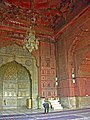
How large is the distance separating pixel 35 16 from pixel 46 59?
2.83m

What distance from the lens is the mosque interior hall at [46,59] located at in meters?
10.7

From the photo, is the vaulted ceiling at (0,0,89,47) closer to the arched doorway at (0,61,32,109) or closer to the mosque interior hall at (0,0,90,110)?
the mosque interior hall at (0,0,90,110)

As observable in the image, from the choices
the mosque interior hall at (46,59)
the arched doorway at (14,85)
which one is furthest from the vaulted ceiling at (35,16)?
the arched doorway at (14,85)

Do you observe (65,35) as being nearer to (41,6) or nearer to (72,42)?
(72,42)

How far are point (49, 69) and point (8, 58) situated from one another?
2.71 meters

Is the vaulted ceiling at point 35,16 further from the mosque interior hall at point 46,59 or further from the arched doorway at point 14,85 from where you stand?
the arched doorway at point 14,85

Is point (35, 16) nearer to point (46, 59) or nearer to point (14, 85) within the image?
point (46, 59)

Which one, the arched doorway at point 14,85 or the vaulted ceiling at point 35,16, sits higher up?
the vaulted ceiling at point 35,16

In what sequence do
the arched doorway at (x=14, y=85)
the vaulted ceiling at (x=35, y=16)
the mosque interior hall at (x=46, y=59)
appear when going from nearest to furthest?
the vaulted ceiling at (x=35, y=16)
the mosque interior hall at (x=46, y=59)
the arched doorway at (x=14, y=85)

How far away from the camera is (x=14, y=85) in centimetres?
Result: 1200

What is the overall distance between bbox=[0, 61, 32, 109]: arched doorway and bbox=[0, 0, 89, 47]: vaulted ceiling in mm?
1756

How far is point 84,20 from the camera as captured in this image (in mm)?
9797

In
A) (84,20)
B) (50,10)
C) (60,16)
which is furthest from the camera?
(60,16)

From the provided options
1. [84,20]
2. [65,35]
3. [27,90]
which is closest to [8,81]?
[27,90]
